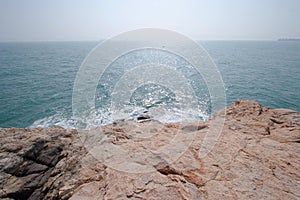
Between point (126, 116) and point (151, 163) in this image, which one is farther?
point (126, 116)

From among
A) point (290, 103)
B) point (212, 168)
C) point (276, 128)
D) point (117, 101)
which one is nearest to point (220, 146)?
point (212, 168)

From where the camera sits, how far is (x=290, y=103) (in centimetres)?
2531

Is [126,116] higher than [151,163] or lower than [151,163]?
lower

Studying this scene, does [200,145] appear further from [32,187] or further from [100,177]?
[32,187]

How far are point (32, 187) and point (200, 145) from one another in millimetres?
5292

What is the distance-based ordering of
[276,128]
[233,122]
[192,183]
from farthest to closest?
[233,122] < [276,128] < [192,183]

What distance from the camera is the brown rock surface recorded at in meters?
4.08

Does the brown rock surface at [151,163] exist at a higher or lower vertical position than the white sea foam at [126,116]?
higher

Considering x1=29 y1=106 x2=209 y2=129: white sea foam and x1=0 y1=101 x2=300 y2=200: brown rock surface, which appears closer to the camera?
x1=0 y1=101 x2=300 y2=200: brown rock surface

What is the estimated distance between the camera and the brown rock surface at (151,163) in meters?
4.08

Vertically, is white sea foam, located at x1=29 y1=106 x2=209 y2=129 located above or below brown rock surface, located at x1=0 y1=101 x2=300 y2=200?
below

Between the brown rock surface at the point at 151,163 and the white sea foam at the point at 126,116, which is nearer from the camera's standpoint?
the brown rock surface at the point at 151,163

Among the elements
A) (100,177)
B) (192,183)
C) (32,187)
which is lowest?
(32,187)

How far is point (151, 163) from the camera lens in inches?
188
